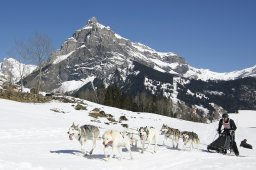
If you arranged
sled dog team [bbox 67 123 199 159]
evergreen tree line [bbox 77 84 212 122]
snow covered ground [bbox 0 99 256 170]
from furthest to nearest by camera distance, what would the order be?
evergreen tree line [bbox 77 84 212 122], sled dog team [bbox 67 123 199 159], snow covered ground [bbox 0 99 256 170]

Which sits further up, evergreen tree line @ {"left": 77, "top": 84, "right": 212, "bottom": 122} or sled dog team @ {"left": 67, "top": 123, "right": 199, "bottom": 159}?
evergreen tree line @ {"left": 77, "top": 84, "right": 212, "bottom": 122}

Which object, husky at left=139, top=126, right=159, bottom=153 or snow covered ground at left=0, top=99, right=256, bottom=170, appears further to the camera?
husky at left=139, top=126, right=159, bottom=153

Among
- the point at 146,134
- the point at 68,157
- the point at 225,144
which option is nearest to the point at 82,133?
the point at 68,157

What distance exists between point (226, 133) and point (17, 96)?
124ft

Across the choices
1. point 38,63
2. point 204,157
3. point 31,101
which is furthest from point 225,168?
point 38,63

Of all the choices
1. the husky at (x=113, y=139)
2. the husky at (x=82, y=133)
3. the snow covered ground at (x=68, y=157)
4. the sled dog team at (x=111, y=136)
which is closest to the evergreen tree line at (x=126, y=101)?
the snow covered ground at (x=68, y=157)

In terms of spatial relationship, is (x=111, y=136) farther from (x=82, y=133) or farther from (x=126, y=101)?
(x=126, y=101)

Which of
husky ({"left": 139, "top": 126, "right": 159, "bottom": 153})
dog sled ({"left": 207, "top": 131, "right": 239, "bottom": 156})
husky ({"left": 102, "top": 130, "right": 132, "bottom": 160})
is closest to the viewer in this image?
husky ({"left": 102, "top": 130, "right": 132, "bottom": 160})

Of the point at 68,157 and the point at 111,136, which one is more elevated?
the point at 111,136

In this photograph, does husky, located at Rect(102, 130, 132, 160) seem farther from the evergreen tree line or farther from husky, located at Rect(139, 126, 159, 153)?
Answer: the evergreen tree line

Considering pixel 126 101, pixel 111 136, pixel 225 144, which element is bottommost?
pixel 111 136

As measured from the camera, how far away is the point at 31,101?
182 ft

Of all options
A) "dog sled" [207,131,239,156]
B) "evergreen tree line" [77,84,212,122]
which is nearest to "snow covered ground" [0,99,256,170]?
"dog sled" [207,131,239,156]

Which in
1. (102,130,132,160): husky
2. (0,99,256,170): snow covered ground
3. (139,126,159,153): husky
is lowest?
(0,99,256,170): snow covered ground
